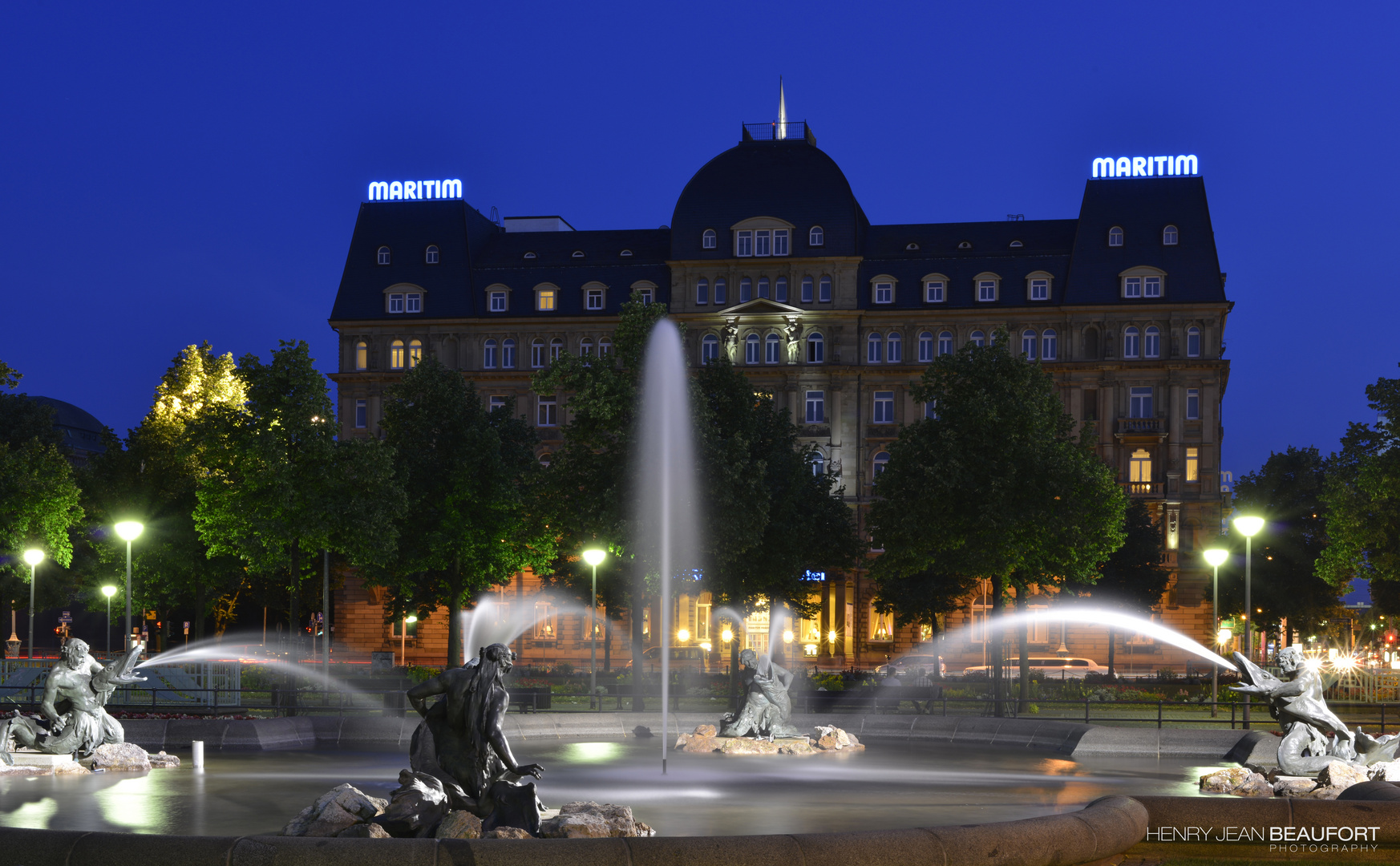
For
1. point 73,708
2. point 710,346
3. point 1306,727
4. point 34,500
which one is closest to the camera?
point 1306,727

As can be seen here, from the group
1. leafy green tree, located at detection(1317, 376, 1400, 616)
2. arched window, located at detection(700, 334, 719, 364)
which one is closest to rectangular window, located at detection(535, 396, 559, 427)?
arched window, located at detection(700, 334, 719, 364)

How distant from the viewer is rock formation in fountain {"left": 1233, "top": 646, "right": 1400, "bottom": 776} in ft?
63.8

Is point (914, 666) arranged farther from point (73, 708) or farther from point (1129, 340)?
point (73, 708)

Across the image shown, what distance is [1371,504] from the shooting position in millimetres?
49594

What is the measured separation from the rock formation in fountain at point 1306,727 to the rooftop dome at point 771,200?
2509 inches

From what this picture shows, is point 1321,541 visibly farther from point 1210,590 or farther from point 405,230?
point 405,230

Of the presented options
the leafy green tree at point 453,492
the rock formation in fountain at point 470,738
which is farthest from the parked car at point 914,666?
the rock formation in fountain at point 470,738

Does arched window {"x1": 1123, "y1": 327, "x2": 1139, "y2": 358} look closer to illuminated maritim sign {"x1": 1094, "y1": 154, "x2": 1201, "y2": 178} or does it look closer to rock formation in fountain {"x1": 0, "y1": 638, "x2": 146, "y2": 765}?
illuminated maritim sign {"x1": 1094, "y1": 154, "x2": 1201, "y2": 178}

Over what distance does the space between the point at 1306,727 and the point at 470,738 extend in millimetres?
11705

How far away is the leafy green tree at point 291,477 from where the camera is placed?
1745 inches

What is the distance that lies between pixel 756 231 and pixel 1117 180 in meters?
21.2

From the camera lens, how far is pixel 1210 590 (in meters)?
76.0

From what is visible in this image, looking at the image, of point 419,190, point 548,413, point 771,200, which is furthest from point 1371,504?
A: point 419,190

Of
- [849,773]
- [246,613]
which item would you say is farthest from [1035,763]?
[246,613]
